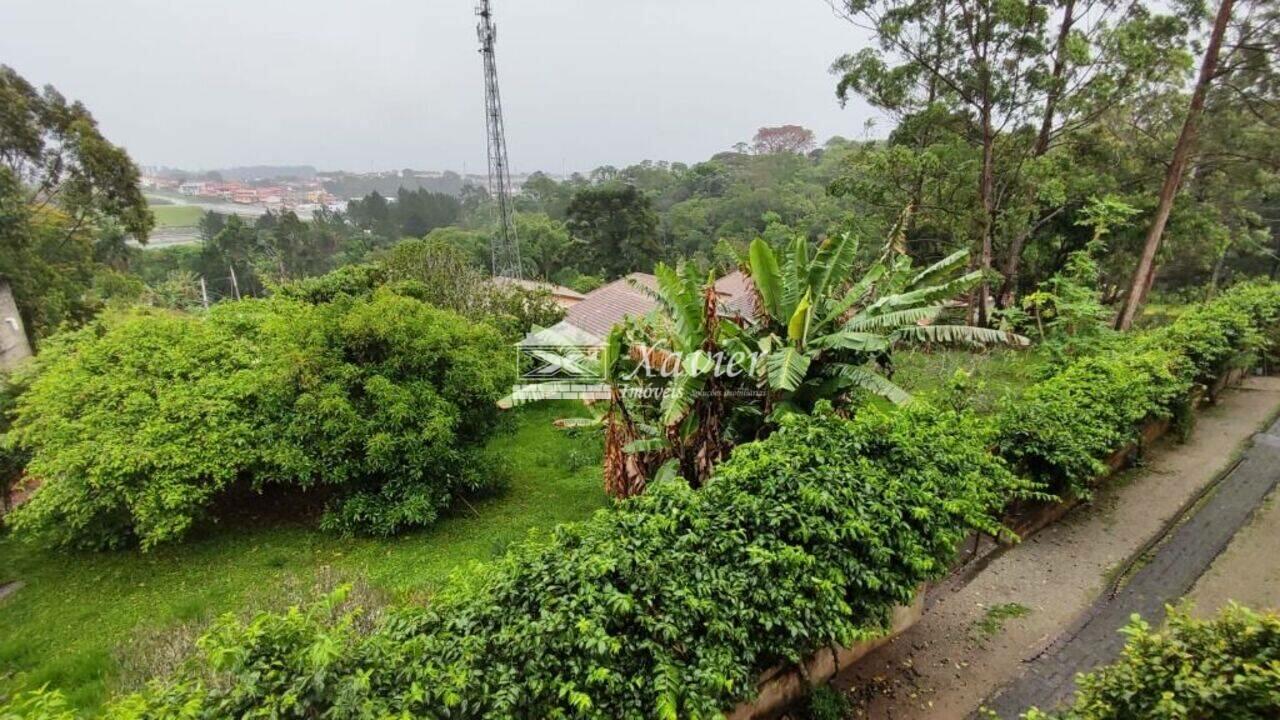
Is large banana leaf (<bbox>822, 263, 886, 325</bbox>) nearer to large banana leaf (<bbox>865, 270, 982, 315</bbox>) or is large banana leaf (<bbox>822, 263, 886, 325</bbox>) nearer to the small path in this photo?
large banana leaf (<bbox>865, 270, 982, 315</bbox>)

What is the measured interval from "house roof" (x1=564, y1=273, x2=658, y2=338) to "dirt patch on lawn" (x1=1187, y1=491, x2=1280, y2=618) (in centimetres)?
1034

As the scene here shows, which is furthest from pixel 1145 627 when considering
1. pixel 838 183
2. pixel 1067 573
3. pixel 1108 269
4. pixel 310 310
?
pixel 1108 269

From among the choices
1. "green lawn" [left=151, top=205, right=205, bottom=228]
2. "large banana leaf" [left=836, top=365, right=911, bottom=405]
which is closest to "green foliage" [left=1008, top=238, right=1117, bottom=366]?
"large banana leaf" [left=836, top=365, right=911, bottom=405]

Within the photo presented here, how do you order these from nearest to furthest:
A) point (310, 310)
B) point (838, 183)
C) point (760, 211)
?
point (310, 310), point (838, 183), point (760, 211)

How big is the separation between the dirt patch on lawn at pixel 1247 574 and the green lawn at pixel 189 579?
625 centimetres

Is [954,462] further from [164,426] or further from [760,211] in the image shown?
[760,211]

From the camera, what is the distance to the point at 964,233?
14.9 meters

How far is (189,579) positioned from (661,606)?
21.6ft

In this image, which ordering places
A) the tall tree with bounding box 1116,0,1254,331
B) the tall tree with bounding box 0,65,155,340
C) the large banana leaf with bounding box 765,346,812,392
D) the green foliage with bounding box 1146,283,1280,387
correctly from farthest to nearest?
the tall tree with bounding box 0,65,155,340
the tall tree with bounding box 1116,0,1254,331
the green foliage with bounding box 1146,283,1280,387
the large banana leaf with bounding box 765,346,812,392

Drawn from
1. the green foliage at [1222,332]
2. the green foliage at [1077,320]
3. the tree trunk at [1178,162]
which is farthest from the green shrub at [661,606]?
the tree trunk at [1178,162]

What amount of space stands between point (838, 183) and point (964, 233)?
351 cm

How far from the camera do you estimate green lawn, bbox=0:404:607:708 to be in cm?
536

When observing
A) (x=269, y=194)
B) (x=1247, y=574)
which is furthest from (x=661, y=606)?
(x=269, y=194)

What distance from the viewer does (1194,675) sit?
275 centimetres
